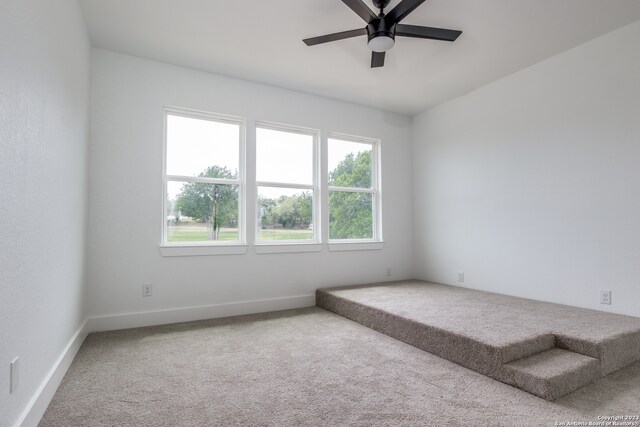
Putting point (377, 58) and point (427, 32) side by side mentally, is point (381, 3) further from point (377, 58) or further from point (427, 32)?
point (377, 58)

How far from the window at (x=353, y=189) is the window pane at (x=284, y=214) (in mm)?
355

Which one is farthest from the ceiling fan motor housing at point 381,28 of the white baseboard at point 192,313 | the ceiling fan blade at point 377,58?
the white baseboard at point 192,313

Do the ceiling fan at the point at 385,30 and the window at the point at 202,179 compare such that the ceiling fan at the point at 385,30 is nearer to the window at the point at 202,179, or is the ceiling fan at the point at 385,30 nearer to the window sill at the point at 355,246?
the window at the point at 202,179

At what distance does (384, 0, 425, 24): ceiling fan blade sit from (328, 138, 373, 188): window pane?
229cm

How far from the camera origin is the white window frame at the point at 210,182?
3.51 meters

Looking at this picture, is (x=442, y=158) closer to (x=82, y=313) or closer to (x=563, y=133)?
(x=563, y=133)

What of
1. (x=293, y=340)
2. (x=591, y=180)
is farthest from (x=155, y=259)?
(x=591, y=180)

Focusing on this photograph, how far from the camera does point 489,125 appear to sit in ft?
13.4

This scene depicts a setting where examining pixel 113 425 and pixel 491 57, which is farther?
pixel 491 57

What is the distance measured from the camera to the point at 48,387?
1.88 metres

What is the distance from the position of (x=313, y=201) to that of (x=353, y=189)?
65 cm

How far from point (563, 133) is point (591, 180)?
55 cm

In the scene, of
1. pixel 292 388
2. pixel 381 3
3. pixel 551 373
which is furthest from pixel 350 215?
pixel 551 373

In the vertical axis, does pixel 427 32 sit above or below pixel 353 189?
above
